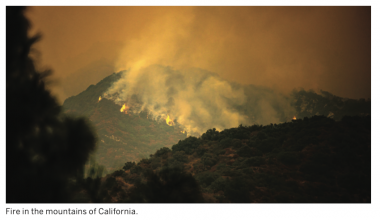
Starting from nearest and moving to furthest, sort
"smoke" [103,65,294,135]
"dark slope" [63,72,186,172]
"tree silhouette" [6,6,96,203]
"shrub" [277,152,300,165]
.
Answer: "tree silhouette" [6,6,96,203] < "shrub" [277,152,300,165] < "dark slope" [63,72,186,172] < "smoke" [103,65,294,135]

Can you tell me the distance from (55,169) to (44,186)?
0.33 m

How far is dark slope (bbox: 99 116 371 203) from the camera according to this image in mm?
14922

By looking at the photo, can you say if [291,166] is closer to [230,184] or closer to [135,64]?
[230,184]

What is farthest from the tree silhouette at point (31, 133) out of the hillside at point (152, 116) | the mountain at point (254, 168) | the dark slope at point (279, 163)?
the hillside at point (152, 116)

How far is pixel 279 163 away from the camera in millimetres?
19000

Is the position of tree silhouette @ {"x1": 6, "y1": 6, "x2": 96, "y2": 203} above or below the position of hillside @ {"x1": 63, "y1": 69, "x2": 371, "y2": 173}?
below

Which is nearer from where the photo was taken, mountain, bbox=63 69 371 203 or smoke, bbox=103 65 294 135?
mountain, bbox=63 69 371 203

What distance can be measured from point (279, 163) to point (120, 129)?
11619cm

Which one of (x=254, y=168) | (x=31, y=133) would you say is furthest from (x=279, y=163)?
(x=31, y=133)

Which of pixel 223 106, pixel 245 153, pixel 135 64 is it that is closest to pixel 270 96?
pixel 223 106

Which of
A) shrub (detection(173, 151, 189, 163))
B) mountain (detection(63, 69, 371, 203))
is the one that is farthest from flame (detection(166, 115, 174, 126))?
shrub (detection(173, 151, 189, 163))

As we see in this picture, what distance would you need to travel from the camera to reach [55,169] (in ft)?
15.7

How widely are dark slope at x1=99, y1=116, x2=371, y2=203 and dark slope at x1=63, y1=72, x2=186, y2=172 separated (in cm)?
8753

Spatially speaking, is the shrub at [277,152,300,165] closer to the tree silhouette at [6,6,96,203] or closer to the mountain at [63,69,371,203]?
the mountain at [63,69,371,203]
